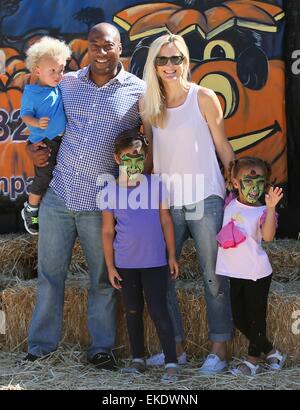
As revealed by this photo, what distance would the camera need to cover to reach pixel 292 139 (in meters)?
5.61

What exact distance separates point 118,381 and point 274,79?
2.46 metres

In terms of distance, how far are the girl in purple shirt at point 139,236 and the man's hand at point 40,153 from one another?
402mm

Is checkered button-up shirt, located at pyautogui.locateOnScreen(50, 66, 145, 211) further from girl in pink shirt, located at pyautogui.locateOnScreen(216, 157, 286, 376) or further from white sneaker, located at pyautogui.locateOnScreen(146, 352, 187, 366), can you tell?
white sneaker, located at pyautogui.locateOnScreen(146, 352, 187, 366)

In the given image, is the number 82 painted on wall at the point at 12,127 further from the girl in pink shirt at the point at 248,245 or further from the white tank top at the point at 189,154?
the girl in pink shirt at the point at 248,245

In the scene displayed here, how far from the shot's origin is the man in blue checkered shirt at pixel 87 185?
4355 millimetres

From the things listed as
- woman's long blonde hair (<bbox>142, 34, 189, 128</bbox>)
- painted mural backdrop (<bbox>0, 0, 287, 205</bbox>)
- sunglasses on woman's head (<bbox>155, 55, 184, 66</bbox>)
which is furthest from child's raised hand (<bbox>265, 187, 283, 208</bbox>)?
painted mural backdrop (<bbox>0, 0, 287, 205</bbox>)

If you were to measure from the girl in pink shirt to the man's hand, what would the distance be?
3.50 ft

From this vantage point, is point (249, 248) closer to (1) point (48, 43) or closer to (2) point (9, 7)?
(1) point (48, 43)

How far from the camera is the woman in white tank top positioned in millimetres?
4250

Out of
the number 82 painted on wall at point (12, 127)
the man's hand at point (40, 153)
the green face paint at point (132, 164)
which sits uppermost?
the number 82 painted on wall at point (12, 127)

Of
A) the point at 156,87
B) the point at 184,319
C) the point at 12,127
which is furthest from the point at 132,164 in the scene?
the point at 12,127

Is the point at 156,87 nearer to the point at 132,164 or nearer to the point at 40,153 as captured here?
the point at 132,164

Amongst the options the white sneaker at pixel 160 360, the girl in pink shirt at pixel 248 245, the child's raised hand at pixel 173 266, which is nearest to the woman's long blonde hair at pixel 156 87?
the girl in pink shirt at pixel 248 245

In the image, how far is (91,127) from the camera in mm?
4355
